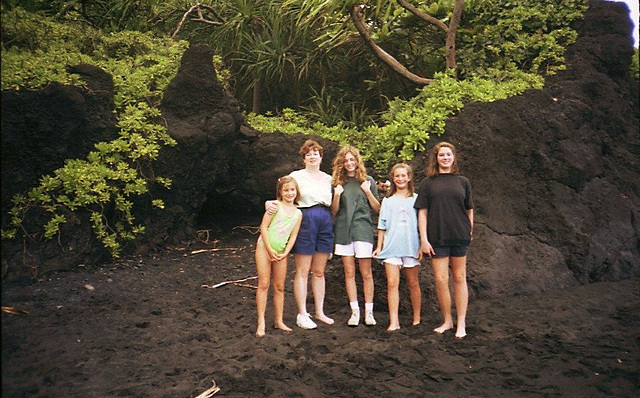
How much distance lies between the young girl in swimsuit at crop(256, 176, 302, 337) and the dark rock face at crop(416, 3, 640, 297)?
1946 mm

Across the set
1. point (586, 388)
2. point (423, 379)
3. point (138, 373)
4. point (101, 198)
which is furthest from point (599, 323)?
point (101, 198)

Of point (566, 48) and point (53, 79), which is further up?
point (566, 48)

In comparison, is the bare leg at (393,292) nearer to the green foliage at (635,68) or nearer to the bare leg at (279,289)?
the bare leg at (279,289)

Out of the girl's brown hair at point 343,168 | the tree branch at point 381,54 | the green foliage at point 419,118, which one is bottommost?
the girl's brown hair at point 343,168

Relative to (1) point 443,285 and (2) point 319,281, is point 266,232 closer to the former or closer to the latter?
(2) point 319,281

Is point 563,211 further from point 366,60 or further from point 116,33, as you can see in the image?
point 116,33

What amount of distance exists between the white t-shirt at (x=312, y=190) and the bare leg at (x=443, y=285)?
0.95 m

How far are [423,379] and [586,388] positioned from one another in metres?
0.92

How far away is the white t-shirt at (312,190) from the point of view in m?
4.44

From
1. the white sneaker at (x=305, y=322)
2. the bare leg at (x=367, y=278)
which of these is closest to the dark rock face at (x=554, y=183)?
the bare leg at (x=367, y=278)

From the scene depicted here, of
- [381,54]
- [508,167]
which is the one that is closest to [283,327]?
[508,167]

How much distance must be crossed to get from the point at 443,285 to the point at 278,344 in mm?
1345

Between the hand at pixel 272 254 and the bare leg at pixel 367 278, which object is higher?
the hand at pixel 272 254

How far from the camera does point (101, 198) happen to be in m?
5.02
